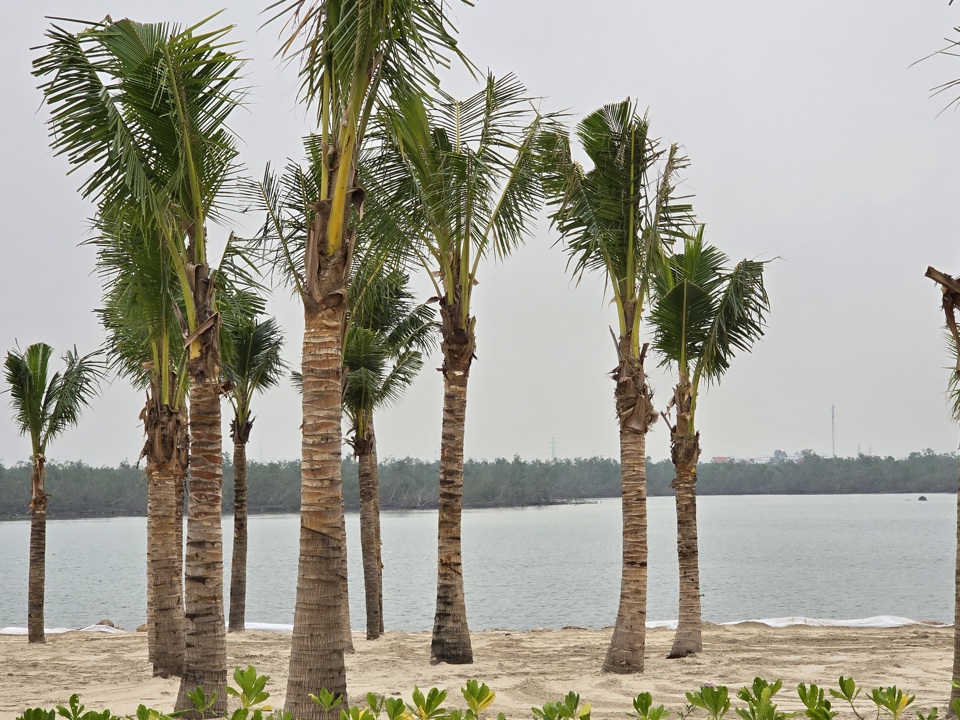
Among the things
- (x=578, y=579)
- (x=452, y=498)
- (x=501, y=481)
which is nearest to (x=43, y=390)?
(x=452, y=498)

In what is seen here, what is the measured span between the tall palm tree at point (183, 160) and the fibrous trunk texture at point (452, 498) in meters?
4.13

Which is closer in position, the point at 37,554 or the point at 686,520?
the point at 686,520

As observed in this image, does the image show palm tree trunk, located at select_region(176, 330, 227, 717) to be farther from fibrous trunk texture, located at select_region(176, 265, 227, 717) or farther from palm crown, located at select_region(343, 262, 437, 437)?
palm crown, located at select_region(343, 262, 437, 437)

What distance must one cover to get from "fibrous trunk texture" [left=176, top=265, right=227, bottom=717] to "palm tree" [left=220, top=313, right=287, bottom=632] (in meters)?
8.37

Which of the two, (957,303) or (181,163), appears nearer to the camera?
(957,303)

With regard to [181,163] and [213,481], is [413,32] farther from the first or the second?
[213,481]

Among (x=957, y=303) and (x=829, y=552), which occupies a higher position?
(x=957, y=303)

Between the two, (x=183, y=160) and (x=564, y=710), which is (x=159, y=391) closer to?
(x=183, y=160)

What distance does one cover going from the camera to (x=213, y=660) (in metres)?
7.14

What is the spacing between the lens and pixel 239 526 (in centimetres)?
1698

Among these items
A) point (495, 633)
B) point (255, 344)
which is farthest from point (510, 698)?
point (255, 344)

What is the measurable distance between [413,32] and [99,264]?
19.1 feet

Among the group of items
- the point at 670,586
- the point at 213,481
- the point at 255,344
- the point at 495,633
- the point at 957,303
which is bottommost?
the point at 670,586

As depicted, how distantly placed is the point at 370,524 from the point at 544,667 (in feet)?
14.6
